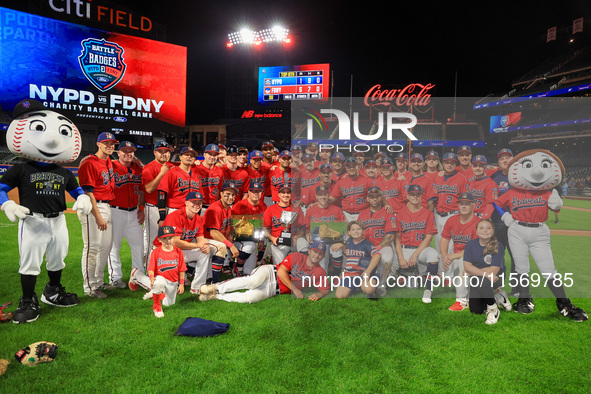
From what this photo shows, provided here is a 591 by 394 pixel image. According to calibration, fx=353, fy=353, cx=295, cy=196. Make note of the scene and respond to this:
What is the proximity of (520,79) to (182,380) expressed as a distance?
59363 millimetres

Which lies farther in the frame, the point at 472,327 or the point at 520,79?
the point at 520,79

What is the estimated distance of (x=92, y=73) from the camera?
570 inches

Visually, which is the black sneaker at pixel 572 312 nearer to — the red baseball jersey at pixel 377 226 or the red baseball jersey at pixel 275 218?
the red baseball jersey at pixel 377 226

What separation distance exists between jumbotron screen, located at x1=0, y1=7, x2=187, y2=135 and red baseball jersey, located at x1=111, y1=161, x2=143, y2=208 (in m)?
11.1

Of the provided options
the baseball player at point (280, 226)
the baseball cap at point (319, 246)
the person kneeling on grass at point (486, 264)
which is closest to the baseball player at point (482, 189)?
the person kneeling on grass at point (486, 264)

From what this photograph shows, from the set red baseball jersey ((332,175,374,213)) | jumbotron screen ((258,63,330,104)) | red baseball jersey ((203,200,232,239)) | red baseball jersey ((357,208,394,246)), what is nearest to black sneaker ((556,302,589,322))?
red baseball jersey ((357,208,394,246))

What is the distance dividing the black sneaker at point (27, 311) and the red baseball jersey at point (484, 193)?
565 cm

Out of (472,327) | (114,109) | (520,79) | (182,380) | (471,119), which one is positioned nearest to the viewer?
(182,380)

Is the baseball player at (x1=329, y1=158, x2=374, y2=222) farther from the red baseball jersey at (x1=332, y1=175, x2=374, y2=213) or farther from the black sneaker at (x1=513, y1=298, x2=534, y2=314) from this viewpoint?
the black sneaker at (x1=513, y1=298, x2=534, y2=314)

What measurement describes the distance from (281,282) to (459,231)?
2.55 metres

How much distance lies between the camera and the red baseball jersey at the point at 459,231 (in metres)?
4.63

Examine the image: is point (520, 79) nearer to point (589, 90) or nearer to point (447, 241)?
point (589, 90)

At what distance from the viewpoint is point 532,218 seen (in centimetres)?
444

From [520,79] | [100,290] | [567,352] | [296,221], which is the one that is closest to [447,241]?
[567,352]
